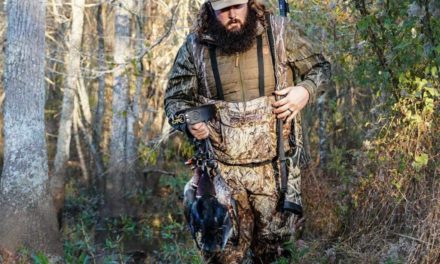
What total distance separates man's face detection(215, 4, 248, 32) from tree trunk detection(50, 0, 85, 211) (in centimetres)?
846

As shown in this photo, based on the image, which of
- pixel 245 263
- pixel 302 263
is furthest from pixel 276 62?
pixel 302 263

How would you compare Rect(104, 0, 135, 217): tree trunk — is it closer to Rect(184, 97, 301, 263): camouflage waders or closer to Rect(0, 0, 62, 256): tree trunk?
Rect(0, 0, 62, 256): tree trunk

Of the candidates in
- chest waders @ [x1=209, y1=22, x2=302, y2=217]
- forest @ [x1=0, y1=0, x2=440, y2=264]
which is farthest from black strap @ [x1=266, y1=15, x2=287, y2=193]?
forest @ [x1=0, y1=0, x2=440, y2=264]

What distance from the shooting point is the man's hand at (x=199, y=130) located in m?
4.86

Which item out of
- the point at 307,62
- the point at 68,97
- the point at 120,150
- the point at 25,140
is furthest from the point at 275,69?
the point at 68,97

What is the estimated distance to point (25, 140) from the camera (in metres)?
8.98

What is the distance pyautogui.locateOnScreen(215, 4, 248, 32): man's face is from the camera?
4.86 m

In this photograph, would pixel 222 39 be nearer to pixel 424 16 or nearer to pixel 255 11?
pixel 255 11

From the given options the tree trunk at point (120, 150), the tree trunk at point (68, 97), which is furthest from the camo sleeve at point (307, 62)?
the tree trunk at point (120, 150)

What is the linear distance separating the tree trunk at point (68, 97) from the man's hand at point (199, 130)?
8.50m

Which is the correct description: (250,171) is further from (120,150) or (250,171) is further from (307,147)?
(120,150)

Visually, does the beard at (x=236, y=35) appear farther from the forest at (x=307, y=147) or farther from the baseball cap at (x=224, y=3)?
the forest at (x=307, y=147)

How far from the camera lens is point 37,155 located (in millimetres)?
9109

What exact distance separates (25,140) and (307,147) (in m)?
3.85
